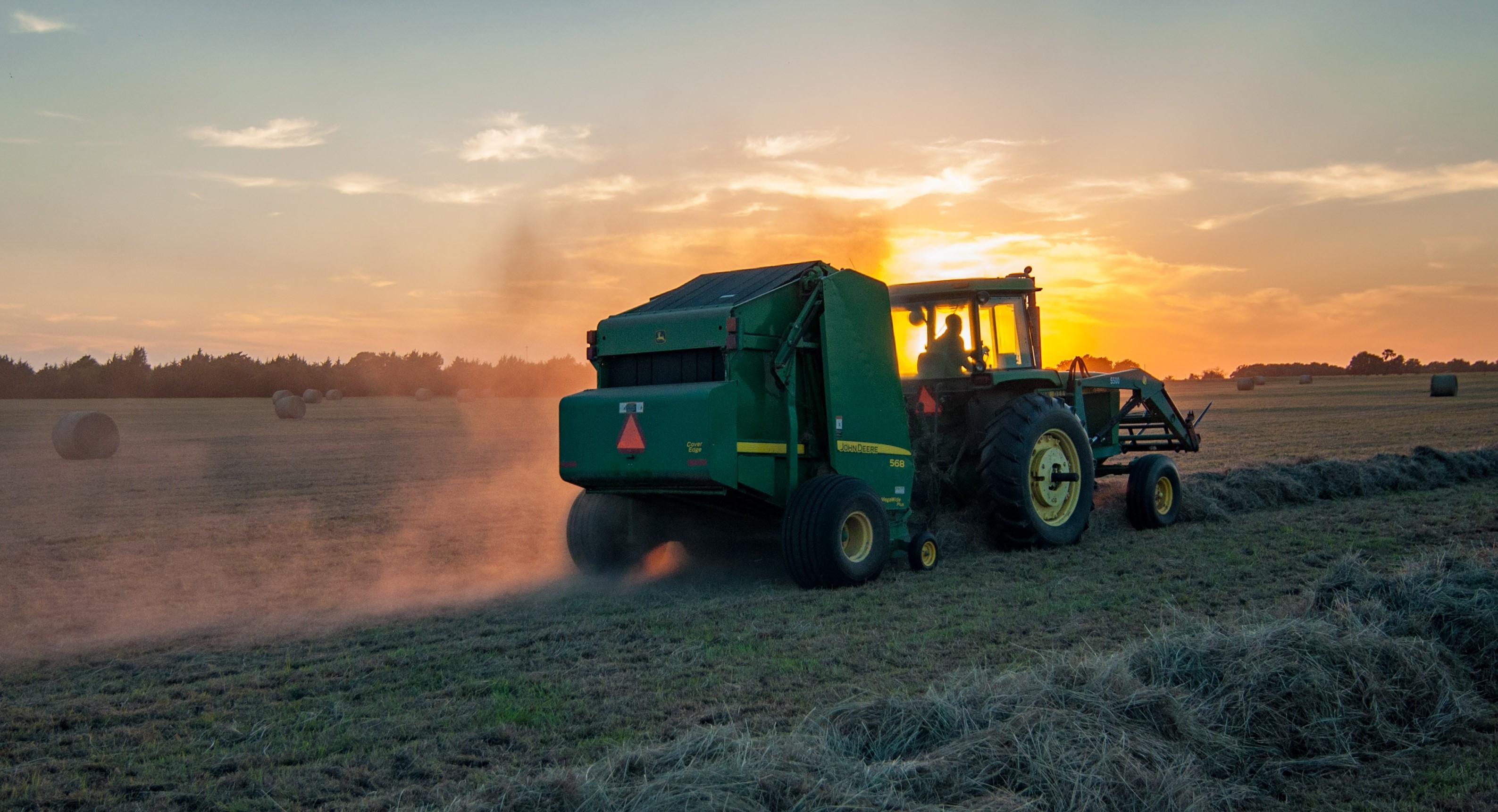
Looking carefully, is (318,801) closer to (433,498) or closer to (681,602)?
(681,602)

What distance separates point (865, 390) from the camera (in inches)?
360

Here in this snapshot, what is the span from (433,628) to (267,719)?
7.00 feet

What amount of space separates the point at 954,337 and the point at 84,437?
21.8 m

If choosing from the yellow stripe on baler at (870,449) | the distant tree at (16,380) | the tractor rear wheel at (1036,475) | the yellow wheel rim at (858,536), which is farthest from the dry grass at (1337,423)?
the distant tree at (16,380)

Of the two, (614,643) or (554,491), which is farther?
(554,491)

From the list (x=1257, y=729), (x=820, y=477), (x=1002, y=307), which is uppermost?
(x=1002, y=307)

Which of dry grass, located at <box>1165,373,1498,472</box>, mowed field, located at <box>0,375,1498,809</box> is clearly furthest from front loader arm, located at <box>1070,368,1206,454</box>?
dry grass, located at <box>1165,373,1498,472</box>

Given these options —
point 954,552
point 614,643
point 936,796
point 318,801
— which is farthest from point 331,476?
point 936,796

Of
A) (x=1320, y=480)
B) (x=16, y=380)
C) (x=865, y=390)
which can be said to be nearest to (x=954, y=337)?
(x=865, y=390)

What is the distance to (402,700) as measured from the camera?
5555 mm

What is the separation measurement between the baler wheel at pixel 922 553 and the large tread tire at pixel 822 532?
2.62 ft

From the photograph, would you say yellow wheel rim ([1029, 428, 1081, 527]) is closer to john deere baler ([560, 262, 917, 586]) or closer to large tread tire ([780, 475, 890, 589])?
john deere baler ([560, 262, 917, 586])

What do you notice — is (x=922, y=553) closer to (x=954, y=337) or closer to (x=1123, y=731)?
(x=954, y=337)

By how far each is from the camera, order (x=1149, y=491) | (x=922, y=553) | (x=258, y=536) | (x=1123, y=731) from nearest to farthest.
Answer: (x=1123, y=731)
(x=922, y=553)
(x=1149, y=491)
(x=258, y=536)
